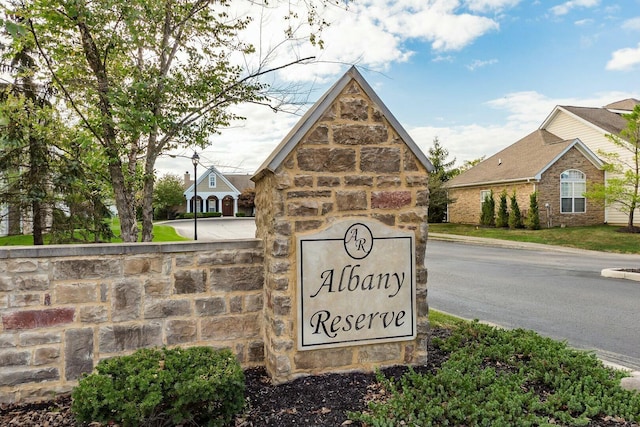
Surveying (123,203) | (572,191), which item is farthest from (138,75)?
(572,191)

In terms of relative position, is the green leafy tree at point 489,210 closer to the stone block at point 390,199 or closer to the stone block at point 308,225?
the stone block at point 390,199

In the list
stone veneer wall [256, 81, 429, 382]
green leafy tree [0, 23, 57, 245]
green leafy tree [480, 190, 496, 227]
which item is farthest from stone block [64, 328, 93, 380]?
green leafy tree [480, 190, 496, 227]

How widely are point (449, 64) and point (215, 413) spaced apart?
11813mm

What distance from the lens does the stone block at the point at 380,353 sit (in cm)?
399

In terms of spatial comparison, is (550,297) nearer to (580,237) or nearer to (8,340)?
(8,340)

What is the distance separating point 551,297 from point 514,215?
16.4 m

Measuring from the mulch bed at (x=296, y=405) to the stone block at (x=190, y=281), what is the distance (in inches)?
37.8

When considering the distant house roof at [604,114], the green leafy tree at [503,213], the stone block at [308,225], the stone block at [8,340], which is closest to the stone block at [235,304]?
the stone block at [308,225]

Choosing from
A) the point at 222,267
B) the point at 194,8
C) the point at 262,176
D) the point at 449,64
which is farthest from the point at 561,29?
the point at 222,267

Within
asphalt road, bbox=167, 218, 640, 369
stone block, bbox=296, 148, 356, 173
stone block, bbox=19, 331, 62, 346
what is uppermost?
stone block, bbox=296, 148, 356, 173

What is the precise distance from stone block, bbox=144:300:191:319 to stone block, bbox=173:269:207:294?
112 millimetres

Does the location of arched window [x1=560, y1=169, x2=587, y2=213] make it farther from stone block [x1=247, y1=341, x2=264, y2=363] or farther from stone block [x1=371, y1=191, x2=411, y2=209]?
stone block [x1=247, y1=341, x2=264, y2=363]

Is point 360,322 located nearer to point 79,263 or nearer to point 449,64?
point 79,263

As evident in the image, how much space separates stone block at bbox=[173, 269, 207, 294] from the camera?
3.98 meters
